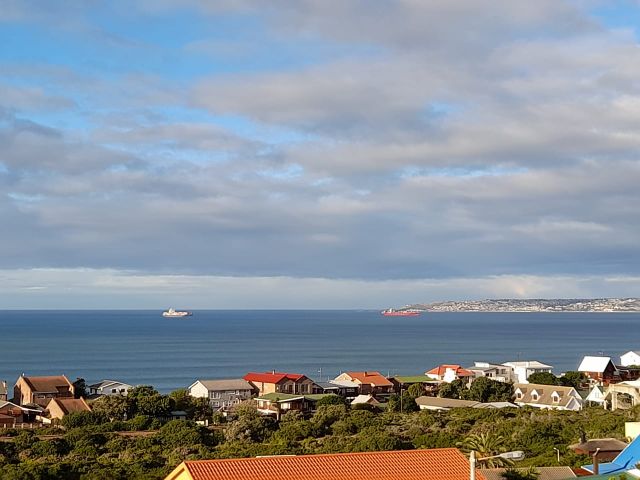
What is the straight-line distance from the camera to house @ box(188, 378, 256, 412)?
205 feet

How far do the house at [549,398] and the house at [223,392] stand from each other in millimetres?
21894

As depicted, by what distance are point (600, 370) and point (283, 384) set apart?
3211cm

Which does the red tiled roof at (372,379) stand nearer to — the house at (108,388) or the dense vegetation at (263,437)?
the dense vegetation at (263,437)

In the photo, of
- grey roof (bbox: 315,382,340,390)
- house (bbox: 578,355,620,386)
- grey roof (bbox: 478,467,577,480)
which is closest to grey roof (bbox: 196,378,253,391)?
grey roof (bbox: 315,382,340,390)

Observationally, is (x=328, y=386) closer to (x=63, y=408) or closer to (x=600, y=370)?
(x=63, y=408)

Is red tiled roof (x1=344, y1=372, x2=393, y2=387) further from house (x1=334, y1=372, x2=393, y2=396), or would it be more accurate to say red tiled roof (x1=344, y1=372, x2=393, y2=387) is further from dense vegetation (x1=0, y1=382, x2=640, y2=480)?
dense vegetation (x1=0, y1=382, x2=640, y2=480)

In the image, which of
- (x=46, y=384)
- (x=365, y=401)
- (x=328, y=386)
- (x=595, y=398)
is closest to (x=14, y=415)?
(x=46, y=384)

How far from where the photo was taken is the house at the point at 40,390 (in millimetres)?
59219

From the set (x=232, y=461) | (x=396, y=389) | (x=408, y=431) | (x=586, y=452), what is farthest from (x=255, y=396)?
(x=232, y=461)

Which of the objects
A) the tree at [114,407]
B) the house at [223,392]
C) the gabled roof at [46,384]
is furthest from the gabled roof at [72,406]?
the house at [223,392]

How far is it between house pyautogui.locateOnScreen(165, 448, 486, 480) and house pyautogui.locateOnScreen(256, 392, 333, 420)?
37.2 metres

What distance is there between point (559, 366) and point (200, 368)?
48826 millimetres

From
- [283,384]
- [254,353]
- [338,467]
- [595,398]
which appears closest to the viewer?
[338,467]

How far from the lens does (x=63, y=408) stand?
5091cm
